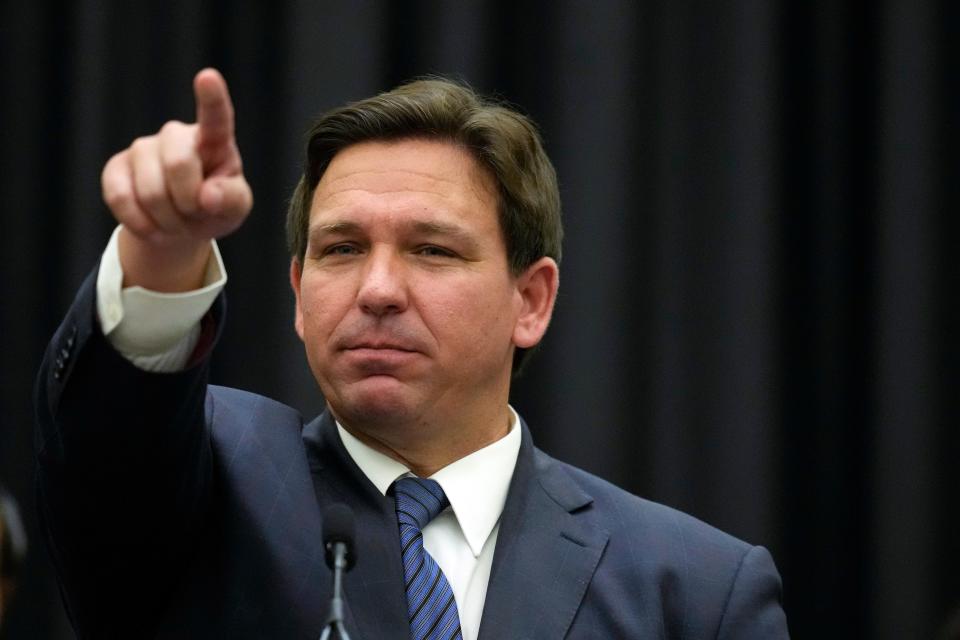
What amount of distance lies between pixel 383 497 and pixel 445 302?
1.01 feet

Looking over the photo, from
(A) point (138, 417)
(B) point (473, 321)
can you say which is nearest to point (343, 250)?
(B) point (473, 321)

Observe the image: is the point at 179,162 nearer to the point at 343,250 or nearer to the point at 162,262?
the point at 162,262

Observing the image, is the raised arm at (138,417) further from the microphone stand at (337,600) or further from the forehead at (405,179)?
the forehead at (405,179)

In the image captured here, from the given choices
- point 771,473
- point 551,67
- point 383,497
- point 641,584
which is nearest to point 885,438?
point 771,473

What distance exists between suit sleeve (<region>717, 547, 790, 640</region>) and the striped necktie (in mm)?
442

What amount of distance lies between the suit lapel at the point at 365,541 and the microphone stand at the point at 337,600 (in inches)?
13.6

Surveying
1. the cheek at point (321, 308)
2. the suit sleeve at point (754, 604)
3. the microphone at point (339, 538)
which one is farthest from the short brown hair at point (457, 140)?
the microphone at point (339, 538)

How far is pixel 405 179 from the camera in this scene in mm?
2324

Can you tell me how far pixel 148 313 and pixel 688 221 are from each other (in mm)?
2120

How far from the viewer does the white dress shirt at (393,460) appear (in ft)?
5.58

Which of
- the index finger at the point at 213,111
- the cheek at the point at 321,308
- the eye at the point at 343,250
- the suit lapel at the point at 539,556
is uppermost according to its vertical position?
the index finger at the point at 213,111

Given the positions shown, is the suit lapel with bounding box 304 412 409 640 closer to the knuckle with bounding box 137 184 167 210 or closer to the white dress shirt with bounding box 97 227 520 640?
the white dress shirt with bounding box 97 227 520 640

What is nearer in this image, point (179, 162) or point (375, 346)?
point (179, 162)

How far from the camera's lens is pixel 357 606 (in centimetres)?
205
